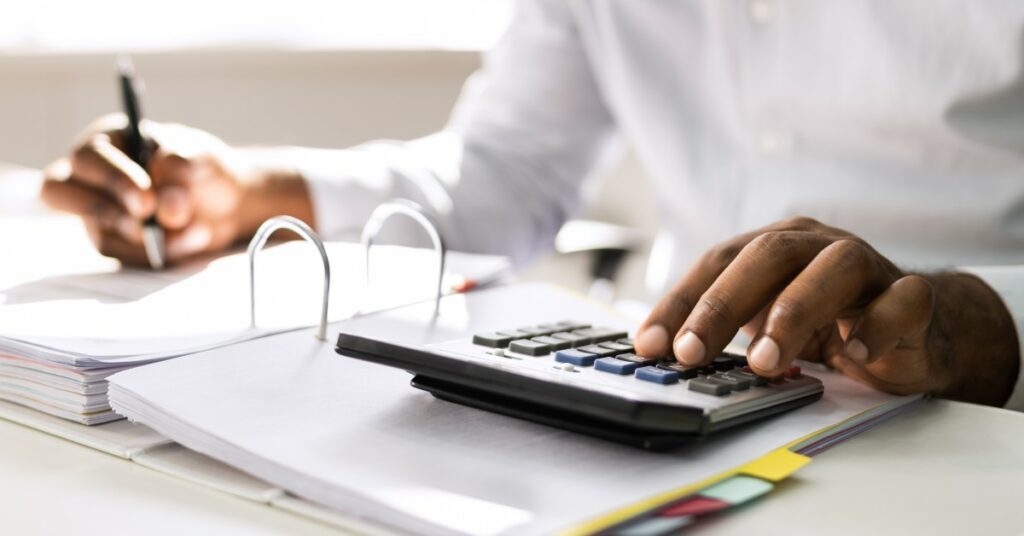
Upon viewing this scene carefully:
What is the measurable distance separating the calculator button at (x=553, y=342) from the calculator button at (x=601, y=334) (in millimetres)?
24

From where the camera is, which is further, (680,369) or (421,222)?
(421,222)

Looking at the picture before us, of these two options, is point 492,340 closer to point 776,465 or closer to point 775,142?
point 776,465

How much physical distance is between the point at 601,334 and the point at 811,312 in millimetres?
118

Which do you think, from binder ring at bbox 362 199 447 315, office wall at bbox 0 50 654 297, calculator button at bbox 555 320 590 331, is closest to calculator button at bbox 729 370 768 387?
calculator button at bbox 555 320 590 331

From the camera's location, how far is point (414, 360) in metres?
0.44

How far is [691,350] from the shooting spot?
474mm

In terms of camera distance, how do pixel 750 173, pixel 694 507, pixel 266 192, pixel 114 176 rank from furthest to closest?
pixel 750 173 < pixel 266 192 < pixel 114 176 < pixel 694 507

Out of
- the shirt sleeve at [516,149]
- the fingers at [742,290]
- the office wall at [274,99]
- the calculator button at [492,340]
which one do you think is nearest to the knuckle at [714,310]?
the fingers at [742,290]

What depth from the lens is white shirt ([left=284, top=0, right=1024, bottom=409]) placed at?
0.86m

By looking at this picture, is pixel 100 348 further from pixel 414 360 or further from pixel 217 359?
pixel 414 360

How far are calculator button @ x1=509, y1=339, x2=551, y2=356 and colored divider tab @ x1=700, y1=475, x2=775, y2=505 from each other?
13cm

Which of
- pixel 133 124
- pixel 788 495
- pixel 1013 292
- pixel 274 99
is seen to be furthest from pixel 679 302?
pixel 274 99

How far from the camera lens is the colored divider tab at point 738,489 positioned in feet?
1.23

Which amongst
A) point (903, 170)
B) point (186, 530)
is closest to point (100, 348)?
point (186, 530)
